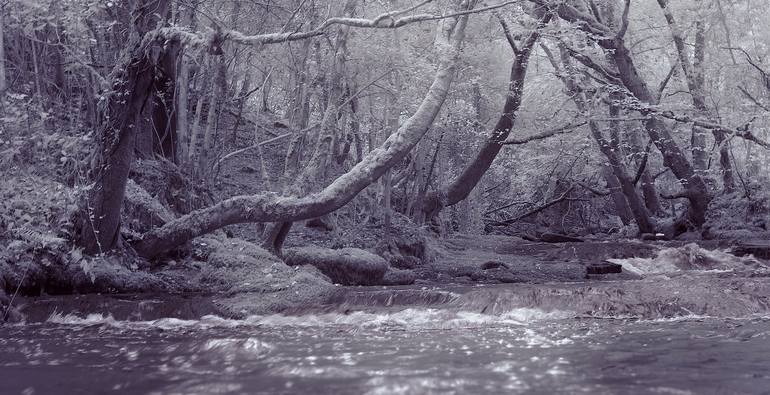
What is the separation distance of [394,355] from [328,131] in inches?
324

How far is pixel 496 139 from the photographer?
16250 mm

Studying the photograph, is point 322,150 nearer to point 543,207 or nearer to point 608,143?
point 608,143

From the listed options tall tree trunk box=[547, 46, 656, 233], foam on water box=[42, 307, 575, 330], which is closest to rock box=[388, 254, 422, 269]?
tall tree trunk box=[547, 46, 656, 233]

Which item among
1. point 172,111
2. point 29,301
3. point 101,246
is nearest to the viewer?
point 29,301

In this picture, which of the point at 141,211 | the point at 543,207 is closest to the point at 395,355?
the point at 141,211

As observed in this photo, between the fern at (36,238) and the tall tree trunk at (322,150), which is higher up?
the tall tree trunk at (322,150)

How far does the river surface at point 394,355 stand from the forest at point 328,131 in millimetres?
1902

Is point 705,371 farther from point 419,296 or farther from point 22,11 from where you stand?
point 22,11

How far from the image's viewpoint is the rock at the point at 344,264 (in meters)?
10.8

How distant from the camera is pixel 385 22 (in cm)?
841

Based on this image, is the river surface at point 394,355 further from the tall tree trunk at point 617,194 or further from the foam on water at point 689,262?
the tall tree trunk at point 617,194

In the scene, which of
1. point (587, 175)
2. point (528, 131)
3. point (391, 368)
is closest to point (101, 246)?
point (391, 368)

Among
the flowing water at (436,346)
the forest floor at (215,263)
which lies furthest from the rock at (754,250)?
the flowing water at (436,346)

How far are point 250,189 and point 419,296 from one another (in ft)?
27.6
